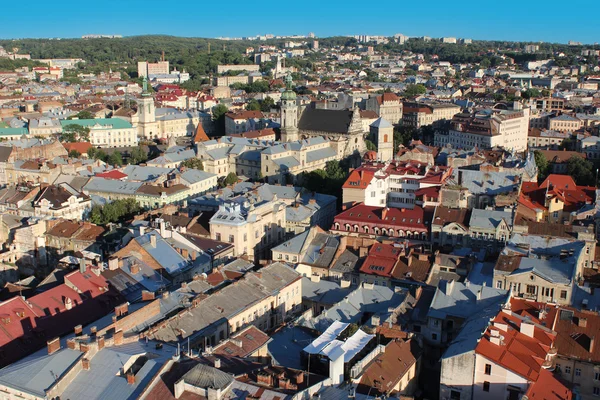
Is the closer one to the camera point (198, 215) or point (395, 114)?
point (198, 215)

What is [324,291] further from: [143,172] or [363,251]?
[143,172]

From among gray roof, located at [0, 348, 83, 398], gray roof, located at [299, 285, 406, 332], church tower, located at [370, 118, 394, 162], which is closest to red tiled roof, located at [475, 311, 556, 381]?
gray roof, located at [299, 285, 406, 332]

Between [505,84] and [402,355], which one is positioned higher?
[505,84]

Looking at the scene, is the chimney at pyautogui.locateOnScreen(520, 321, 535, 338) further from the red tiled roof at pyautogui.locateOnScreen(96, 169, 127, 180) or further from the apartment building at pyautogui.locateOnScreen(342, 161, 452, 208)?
the red tiled roof at pyautogui.locateOnScreen(96, 169, 127, 180)

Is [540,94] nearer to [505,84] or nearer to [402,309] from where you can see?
[505,84]

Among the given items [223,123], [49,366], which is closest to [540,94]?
→ [223,123]

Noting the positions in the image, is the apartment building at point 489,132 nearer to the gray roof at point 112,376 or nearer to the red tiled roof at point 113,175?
the red tiled roof at point 113,175
